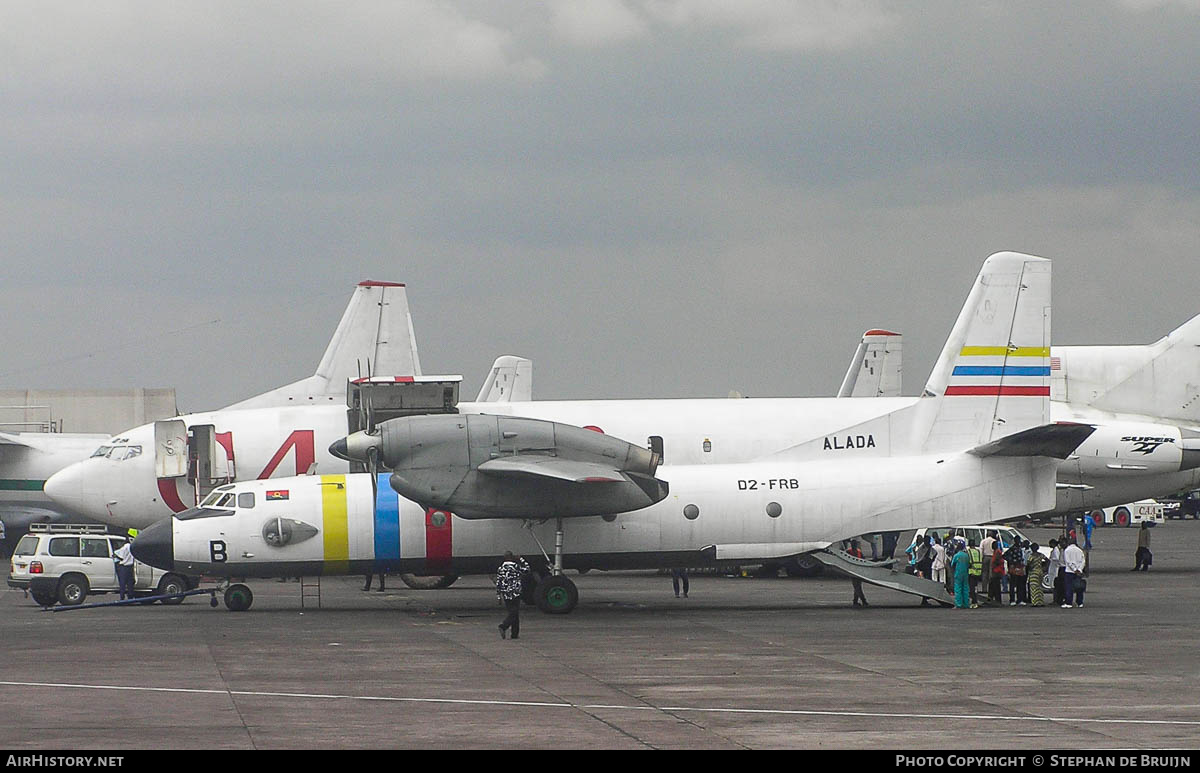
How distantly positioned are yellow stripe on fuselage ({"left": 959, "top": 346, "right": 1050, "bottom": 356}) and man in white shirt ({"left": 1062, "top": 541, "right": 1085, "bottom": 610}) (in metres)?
4.62

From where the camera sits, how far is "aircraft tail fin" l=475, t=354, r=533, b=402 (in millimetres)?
57312

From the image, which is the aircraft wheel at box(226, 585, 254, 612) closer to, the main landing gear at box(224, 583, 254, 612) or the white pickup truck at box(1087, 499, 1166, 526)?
the main landing gear at box(224, 583, 254, 612)

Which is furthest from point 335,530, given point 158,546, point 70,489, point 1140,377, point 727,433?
point 1140,377

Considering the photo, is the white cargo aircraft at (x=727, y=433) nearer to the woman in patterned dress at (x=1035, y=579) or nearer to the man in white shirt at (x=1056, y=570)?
the man in white shirt at (x=1056, y=570)

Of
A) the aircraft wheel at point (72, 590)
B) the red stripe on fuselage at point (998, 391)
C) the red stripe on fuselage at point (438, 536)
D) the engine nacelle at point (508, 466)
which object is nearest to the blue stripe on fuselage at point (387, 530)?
the red stripe on fuselage at point (438, 536)

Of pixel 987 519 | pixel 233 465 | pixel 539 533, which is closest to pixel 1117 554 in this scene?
pixel 987 519

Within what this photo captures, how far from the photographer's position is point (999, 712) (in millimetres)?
15086

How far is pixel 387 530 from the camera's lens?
27.9 meters

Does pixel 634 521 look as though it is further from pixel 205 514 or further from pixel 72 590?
pixel 72 590

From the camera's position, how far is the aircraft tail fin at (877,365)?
175ft

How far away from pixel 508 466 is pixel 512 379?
3160 cm

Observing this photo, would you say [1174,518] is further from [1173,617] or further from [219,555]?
[219,555]
